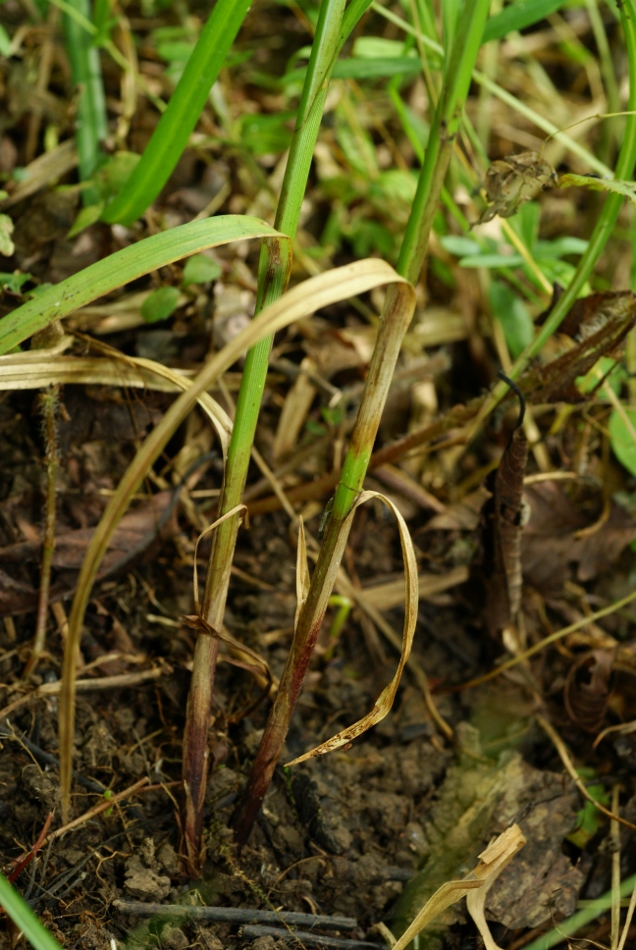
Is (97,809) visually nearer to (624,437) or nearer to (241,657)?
(241,657)

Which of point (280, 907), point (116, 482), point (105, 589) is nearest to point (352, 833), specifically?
point (280, 907)

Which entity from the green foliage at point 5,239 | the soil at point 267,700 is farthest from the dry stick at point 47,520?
the green foliage at point 5,239

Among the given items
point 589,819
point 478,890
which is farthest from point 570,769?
point 478,890

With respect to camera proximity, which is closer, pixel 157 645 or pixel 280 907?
pixel 280 907

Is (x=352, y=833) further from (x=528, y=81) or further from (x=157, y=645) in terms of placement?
(x=528, y=81)

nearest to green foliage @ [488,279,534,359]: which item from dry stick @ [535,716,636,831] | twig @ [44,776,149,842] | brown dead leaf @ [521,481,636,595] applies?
brown dead leaf @ [521,481,636,595]

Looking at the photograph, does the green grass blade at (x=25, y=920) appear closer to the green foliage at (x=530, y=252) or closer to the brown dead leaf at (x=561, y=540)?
the brown dead leaf at (x=561, y=540)

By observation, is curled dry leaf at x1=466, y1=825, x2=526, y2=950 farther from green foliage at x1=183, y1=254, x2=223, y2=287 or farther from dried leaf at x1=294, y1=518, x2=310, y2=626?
green foliage at x1=183, y1=254, x2=223, y2=287
